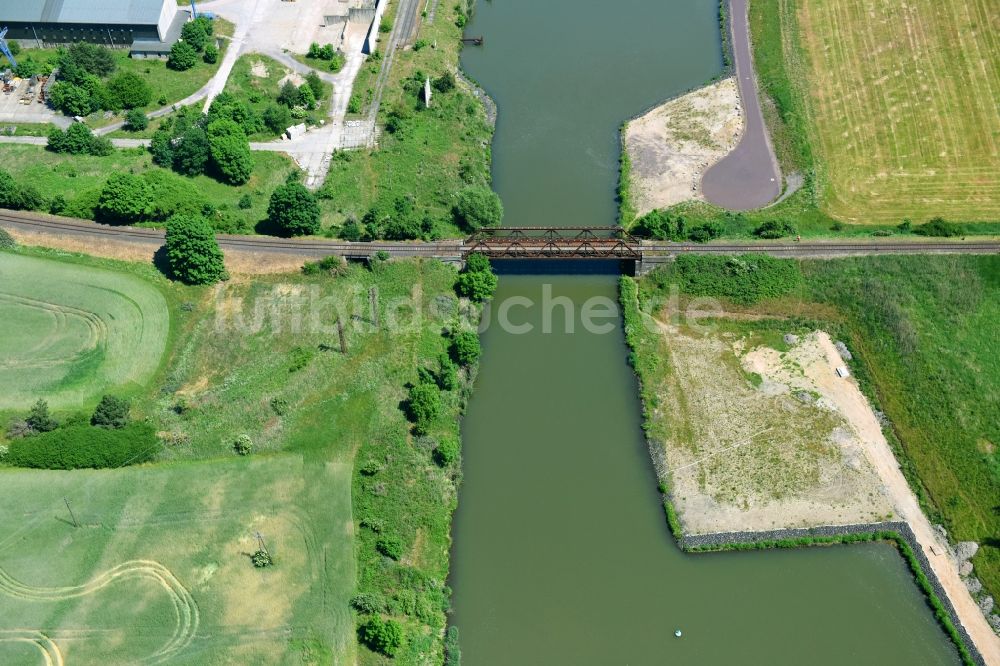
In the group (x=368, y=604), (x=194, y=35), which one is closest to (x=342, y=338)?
(x=368, y=604)

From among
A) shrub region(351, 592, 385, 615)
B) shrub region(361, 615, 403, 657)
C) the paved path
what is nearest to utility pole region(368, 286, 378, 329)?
shrub region(351, 592, 385, 615)

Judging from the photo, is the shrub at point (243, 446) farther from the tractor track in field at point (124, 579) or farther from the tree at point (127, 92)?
the tree at point (127, 92)

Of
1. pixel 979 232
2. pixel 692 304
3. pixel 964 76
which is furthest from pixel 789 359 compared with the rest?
pixel 964 76

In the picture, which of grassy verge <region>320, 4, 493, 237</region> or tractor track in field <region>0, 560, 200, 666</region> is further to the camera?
grassy verge <region>320, 4, 493, 237</region>

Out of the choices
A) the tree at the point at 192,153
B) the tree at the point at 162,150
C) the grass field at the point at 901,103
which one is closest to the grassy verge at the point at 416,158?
the tree at the point at 192,153

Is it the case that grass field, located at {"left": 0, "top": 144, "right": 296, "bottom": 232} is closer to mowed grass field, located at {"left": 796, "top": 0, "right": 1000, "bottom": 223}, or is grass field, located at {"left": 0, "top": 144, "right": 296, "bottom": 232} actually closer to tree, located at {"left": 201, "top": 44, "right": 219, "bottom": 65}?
tree, located at {"left": 201, "top": 44, "right": 219, "bottom": 65}

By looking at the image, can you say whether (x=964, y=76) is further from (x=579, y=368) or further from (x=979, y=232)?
(x=579, y=368)
